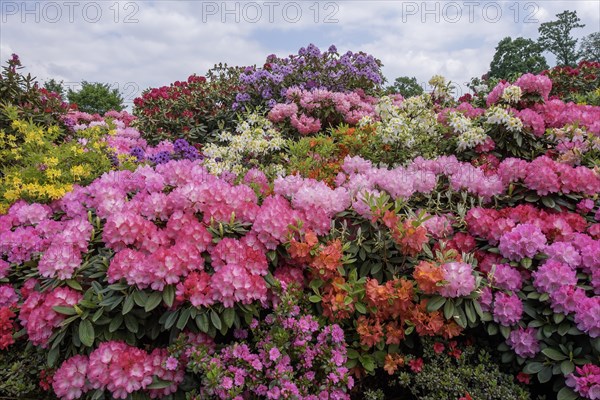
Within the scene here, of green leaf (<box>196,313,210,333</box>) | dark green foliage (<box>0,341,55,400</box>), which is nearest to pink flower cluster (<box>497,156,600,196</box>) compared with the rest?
green leaf (<box>196,313,210,333</box>)

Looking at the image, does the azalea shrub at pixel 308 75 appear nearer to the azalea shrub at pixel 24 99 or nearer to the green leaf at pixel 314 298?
the azalea shrub at pixel 24 99

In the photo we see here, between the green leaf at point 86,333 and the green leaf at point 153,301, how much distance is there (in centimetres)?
28

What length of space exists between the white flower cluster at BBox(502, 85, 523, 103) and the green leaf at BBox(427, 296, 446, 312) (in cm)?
211

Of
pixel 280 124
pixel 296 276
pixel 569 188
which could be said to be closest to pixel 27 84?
pixel 280 124

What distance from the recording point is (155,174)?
3.04 metres

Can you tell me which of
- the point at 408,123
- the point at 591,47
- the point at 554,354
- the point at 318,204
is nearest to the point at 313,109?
the point at 408,123

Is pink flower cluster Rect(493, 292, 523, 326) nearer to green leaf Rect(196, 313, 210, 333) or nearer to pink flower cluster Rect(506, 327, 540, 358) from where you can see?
pink flower cluster Rect(506, 327, 540, 358)

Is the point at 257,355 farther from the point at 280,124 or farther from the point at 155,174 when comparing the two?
the point at 280,124

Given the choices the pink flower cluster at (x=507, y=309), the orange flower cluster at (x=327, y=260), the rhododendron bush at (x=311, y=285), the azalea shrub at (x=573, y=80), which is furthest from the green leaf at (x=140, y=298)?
the azalea shrub at (x=573, y=80)

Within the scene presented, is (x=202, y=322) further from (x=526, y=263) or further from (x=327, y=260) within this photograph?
(x=526, y=263)

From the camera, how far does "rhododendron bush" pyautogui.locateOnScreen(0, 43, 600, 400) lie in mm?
2133

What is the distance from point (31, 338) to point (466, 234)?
2448 mm

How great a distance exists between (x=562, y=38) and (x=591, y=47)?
2984 mm

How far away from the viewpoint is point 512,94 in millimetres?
3711
